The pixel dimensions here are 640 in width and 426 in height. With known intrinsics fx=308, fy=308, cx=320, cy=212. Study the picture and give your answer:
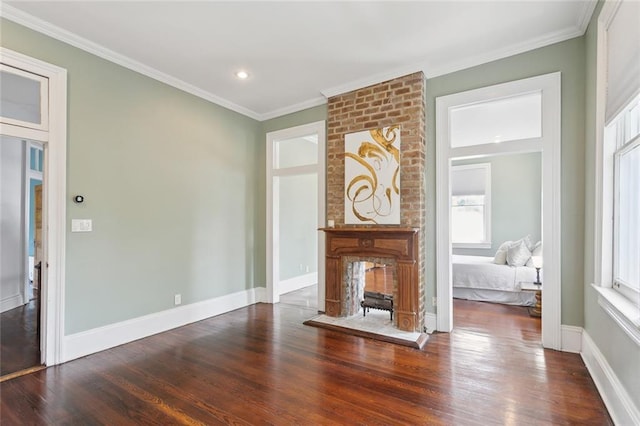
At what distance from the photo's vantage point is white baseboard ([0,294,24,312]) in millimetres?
4234

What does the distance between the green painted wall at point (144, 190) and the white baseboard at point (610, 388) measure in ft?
13.3

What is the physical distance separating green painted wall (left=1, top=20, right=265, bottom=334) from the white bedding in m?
3.39

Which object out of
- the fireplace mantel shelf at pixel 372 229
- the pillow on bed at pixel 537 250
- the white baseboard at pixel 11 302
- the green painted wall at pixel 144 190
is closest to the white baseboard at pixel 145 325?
the green painted wall at pixel 144 190

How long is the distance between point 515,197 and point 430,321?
470cm

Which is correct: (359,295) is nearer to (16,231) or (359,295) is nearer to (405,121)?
(405,121)

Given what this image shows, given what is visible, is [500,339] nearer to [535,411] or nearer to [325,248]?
[535,411]

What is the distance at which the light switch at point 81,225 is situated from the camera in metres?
2.89

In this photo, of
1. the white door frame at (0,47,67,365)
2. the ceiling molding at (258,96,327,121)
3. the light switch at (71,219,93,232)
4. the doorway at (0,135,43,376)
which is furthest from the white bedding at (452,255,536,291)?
the doorway at (0,135,43,376)

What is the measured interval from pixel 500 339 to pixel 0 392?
14.5 feet

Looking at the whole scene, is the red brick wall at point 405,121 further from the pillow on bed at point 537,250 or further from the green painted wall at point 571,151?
the pillow on bed at point 537,250

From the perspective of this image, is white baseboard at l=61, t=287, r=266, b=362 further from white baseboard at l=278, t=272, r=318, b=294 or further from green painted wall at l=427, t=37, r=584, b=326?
green painted wall at l=427, t=37, r=584, b=326

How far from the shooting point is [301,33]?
9.45ft

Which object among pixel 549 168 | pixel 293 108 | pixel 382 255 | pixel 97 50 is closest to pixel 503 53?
pixel 549 168

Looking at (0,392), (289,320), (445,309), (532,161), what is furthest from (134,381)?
(532,161)
